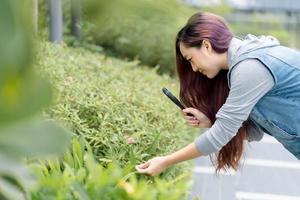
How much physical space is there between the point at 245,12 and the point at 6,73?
52.2 ft

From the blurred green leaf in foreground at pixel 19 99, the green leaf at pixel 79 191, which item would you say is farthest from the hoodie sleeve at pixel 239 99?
the blurred green leaf in foreground at pixel 19 99

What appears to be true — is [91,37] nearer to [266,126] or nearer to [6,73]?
[266,126]

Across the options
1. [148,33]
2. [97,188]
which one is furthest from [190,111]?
[148,33]

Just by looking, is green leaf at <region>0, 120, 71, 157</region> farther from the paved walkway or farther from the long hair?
the paved walkway

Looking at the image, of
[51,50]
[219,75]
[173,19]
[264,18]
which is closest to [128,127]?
[219,75]

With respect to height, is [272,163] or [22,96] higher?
[22,96]

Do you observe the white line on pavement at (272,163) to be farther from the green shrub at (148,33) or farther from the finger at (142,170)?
the green shrub at (148,33)

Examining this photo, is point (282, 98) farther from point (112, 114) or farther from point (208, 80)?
point (112, 114)

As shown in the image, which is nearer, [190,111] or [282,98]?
[282,98]

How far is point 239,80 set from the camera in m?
2.48

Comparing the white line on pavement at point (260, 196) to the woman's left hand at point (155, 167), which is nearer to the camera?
the woman's left hand at point (155, 167)

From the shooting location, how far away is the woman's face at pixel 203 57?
2666 mm

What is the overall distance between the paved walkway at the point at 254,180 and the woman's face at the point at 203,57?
3.67ft

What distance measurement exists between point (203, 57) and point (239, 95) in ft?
0.88
